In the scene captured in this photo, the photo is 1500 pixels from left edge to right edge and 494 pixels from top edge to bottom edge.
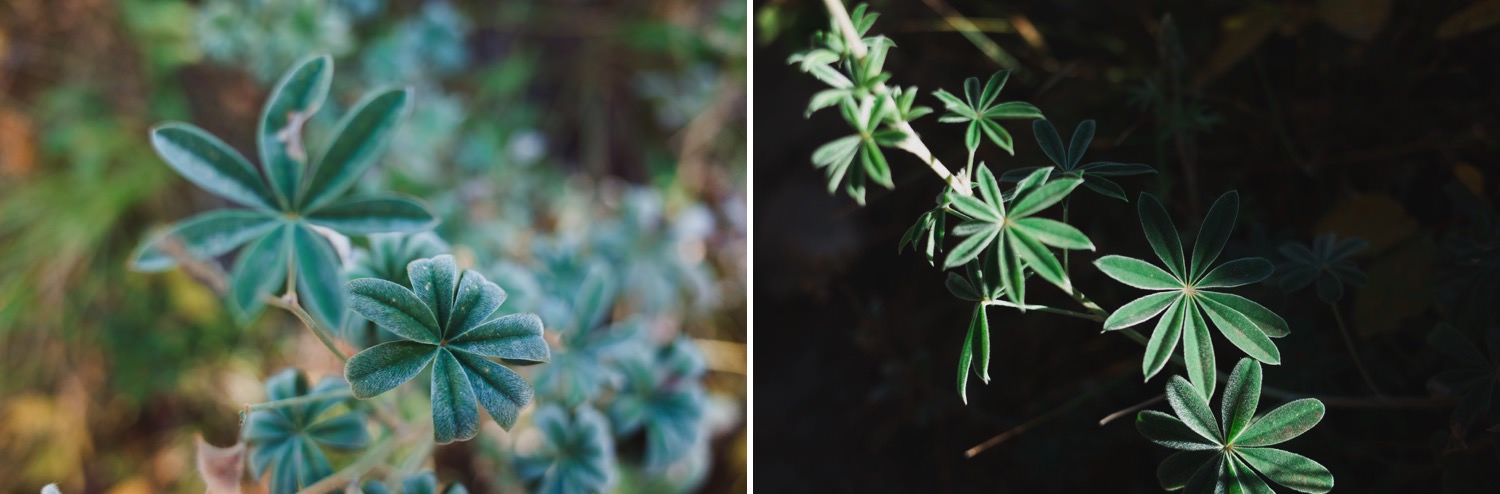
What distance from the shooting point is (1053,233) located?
0.42m

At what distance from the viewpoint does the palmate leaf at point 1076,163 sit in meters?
0.47

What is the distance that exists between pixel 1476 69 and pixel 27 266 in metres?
2.02

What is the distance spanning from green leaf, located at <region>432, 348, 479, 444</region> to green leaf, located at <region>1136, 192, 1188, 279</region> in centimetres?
37

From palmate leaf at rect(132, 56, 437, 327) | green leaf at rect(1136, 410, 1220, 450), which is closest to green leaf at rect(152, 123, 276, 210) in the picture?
palmate leaf at rect(132, 56, 437, 327)

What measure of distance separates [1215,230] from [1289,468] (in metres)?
0.14

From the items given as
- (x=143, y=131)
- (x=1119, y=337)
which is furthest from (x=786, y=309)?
A: (x=143, y=131)

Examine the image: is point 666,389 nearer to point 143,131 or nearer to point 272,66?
point 272,66

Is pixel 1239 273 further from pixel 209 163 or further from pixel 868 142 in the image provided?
pixel 209 163

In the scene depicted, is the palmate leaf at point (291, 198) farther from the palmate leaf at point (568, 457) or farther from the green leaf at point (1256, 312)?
the green leaf at point (1256, 312)

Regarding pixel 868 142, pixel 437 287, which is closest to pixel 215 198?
pixel 437 287

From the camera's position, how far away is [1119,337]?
0.83 metres

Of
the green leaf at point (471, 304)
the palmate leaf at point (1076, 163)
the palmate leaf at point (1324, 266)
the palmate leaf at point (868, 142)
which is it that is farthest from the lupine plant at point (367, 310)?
the palmate leaf at point (1324, 266)

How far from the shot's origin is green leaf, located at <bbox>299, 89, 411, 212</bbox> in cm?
63

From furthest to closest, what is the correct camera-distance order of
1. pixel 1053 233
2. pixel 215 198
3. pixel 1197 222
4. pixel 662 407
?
→ pixel 215 198 → pixel 662 407 → pixel 1197 222 → pixel 1053 233
